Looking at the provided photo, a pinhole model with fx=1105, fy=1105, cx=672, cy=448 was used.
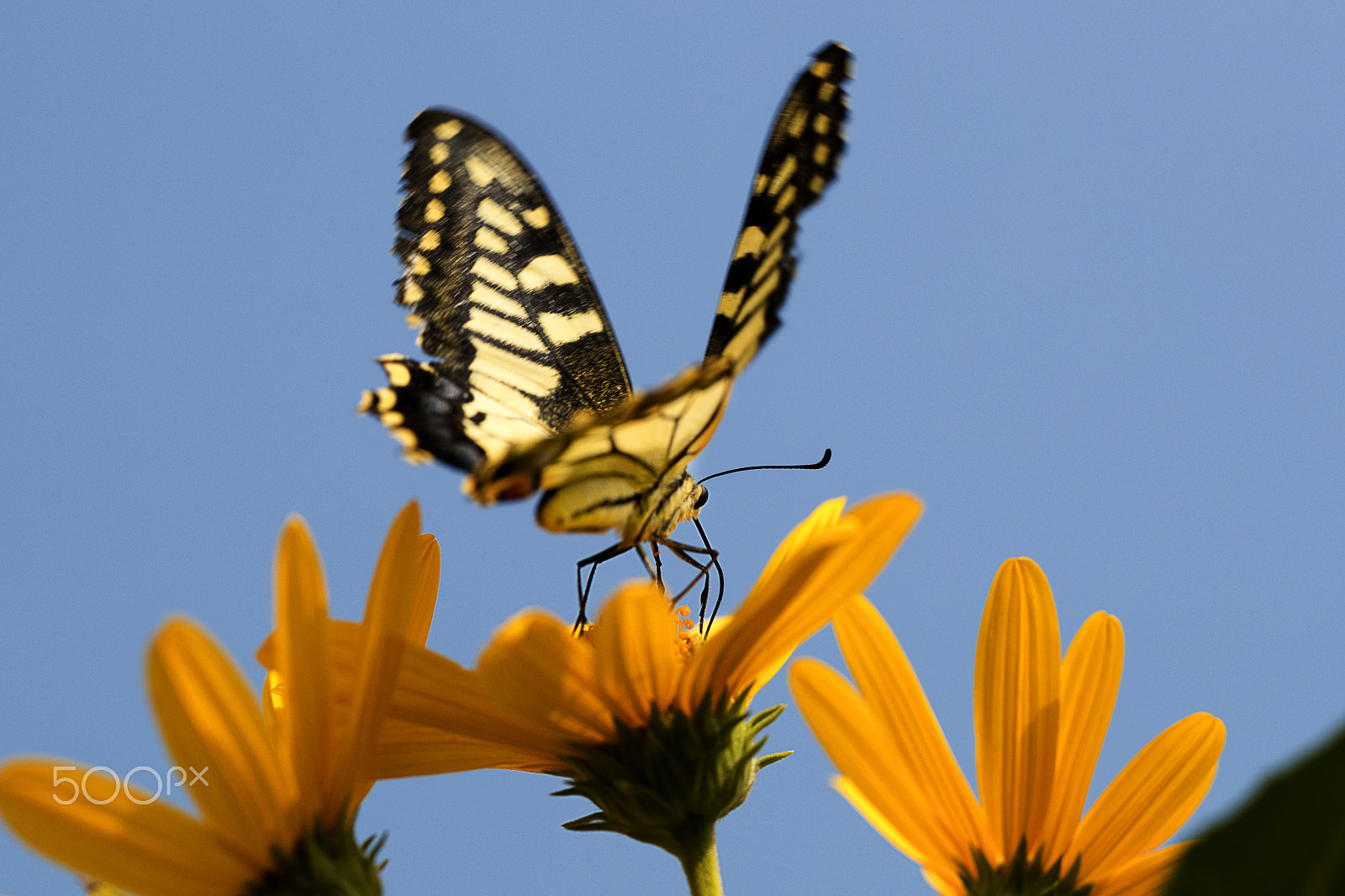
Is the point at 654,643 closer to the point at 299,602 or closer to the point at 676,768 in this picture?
the point at 676,768

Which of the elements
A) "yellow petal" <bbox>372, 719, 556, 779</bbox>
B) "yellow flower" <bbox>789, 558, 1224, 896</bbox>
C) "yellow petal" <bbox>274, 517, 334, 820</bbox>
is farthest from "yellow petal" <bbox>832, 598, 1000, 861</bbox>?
"yellow petal" <bbox>274, 517, 334, 820</bbox>

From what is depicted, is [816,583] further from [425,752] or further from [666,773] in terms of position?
[425,752]

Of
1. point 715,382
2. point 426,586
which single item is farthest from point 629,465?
point 426,586

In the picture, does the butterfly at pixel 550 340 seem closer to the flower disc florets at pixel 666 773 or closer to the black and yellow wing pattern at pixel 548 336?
the black and yellow wing pattern at pixel 548 336

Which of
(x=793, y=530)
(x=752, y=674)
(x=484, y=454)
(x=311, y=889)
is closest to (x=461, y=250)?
(x=484, y=454)

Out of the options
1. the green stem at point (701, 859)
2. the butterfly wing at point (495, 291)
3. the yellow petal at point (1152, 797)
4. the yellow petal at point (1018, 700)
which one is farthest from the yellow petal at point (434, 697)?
the butterfly wing at point (495, 291)

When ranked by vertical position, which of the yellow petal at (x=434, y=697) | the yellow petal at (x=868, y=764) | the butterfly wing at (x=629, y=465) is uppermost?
the butterfly wing at (x=629, y=465)
